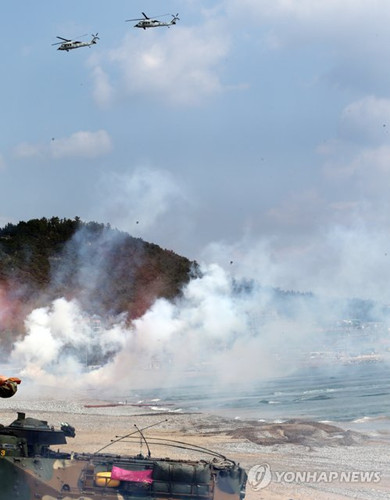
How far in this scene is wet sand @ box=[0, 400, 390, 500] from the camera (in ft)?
107

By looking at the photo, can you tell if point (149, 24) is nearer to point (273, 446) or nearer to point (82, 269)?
point (273, 446)

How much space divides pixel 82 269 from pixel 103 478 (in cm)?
11491

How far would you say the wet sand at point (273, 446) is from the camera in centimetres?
3247

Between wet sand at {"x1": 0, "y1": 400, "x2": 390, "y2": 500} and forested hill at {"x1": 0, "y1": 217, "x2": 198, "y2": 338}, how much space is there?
53361mm

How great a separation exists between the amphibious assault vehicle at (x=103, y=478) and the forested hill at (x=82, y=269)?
290 feet

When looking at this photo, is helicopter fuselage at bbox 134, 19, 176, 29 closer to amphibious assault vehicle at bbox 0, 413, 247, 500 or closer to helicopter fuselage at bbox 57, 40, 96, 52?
helicopter fuselage at bbox 57, 40, 96, 52

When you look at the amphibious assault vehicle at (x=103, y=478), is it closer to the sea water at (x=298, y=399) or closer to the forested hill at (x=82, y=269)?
the sea water at (x=298, y=399)

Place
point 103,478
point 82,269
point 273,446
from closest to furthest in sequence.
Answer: point 103,478
point 273,446
point 82,269

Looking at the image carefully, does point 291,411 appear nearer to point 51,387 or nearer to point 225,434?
point 225,434

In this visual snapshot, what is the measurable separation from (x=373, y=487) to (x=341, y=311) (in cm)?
8635

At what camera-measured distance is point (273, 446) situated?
44156mm

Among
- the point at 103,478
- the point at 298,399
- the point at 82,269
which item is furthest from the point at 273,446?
the point at 82,269

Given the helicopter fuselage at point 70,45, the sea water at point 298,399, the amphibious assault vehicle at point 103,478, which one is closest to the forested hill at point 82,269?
the sea water at point 298,399

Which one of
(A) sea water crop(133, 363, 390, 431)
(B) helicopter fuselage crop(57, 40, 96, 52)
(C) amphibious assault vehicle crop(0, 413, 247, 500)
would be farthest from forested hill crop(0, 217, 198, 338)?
(C) amphibious assault vehicle crop(0, 413, 247, 500)
